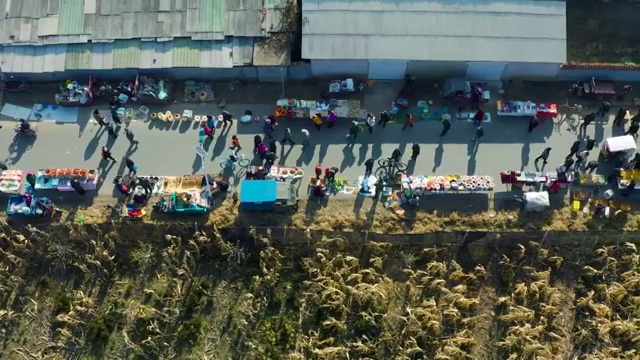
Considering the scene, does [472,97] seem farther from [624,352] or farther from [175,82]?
[175,82]

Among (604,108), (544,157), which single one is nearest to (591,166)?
(544,157)

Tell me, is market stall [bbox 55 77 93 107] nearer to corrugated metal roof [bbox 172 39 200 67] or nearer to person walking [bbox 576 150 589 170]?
corrugated metal roof [bbox 172 39 200 67]

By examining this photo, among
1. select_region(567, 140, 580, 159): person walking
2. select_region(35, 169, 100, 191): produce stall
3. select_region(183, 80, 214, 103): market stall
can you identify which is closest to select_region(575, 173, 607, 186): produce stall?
select_region(567, 140, 580, 159): person walking

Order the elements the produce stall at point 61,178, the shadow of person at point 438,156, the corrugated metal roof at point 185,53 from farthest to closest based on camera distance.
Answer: the corrugated metal roof at point 185,53 < the shadow of person at point 438,156 < the produce stall at point 61,178

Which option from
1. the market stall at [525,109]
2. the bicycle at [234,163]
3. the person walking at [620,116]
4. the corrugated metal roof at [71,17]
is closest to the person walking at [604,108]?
the person walking at [620,116]

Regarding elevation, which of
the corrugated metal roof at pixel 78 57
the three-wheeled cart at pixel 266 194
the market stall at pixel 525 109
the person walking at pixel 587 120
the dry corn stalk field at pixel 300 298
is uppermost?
the corrugated metal roof at pixel 78 57

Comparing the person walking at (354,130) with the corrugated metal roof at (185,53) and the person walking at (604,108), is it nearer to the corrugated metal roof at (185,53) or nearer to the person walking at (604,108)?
the corrugated metal roof at (185,53)
